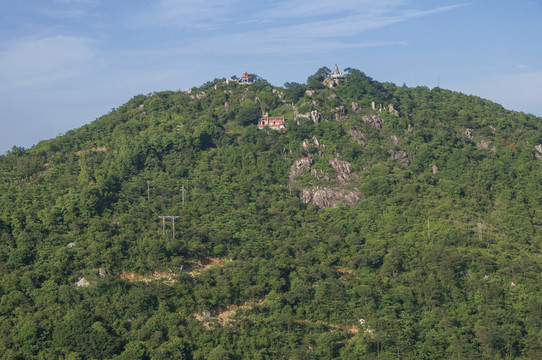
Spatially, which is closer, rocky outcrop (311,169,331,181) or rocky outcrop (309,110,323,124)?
rocky outcrop (311,169,331,181)

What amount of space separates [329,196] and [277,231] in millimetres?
8395

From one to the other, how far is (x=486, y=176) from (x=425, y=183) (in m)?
6.06

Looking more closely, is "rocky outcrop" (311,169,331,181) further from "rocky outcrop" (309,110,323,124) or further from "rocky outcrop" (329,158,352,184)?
"rocky outcrop" (309,110,323,124)

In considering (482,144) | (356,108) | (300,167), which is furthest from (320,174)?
(482,144)

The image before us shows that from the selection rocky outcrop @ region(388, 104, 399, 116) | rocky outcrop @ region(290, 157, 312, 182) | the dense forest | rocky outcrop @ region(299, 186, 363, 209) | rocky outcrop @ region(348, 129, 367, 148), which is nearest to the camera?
the dense forest

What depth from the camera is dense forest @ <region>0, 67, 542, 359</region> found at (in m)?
46.4

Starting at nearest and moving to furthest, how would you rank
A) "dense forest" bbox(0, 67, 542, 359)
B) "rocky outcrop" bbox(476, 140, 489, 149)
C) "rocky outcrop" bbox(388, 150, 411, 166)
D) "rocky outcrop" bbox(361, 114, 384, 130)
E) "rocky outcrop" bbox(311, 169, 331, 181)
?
"dense forest" bbox(0, 67, 542, 359) < "rocky outcrop" bbox(311, 169, 331, 181) < "rocky outcrop" bbox(388, 150, 411, 166) < "rocky outcrop" bbox(476, 140, 489, 149) < "rocky outcrop" bbox(361, 114, 384, 130)

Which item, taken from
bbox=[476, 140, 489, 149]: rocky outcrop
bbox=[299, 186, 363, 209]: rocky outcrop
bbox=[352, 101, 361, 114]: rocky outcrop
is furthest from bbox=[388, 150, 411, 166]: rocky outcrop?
bbox=[476, 140, 489, 149]: rocky outcrop

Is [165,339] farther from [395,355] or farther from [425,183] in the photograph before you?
[425,183]

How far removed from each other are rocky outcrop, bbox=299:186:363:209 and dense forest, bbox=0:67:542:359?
6.7 inches

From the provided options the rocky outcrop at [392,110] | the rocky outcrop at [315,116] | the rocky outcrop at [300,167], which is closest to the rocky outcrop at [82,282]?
the rocky outcrop at [300,167]

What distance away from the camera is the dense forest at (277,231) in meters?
46.4

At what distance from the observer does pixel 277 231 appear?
58.7 m

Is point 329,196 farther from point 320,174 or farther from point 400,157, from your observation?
point 400,157
